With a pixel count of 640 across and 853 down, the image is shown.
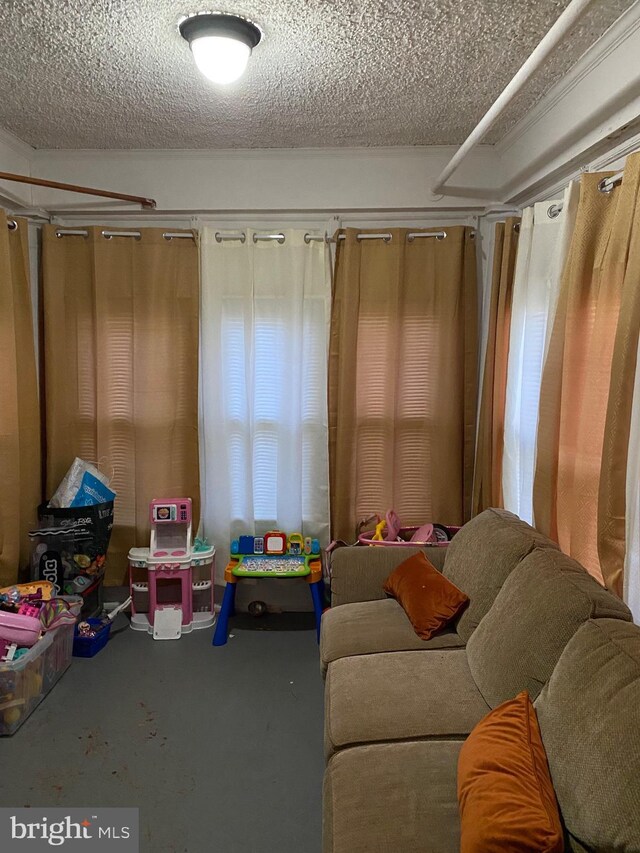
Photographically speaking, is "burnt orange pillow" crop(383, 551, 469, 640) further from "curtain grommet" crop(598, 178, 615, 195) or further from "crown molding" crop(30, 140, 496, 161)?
"crown molding" crop(30, 140, 496, 161)

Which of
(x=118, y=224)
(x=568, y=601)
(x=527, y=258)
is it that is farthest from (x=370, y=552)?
(x=118, y=224)

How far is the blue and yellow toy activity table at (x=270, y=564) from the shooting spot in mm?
3350

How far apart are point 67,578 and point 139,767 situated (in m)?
1.36

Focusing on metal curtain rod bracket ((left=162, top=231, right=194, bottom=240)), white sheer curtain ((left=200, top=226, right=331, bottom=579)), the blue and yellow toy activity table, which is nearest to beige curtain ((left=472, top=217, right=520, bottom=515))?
white sheer curtain ((left=200, top=226, right=331, bottom=579))

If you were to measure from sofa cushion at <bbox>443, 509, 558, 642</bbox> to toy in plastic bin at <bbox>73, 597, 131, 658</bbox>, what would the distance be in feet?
6.11

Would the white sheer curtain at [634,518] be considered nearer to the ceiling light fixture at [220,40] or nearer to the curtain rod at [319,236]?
the ceiling light fixture at [220,40]

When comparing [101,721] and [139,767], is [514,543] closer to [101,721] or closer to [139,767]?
[139,767]

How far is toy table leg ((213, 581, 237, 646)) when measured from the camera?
333 centimetres

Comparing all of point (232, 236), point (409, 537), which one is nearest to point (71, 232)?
point (232, 236)

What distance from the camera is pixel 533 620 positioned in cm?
193

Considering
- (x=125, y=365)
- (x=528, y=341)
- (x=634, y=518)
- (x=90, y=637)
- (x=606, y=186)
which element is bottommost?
(x=90, y=637)

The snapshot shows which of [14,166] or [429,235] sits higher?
[14,166]

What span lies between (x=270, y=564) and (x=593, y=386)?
6.52 ft

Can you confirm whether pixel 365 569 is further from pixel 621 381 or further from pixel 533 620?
pixel 621 381
